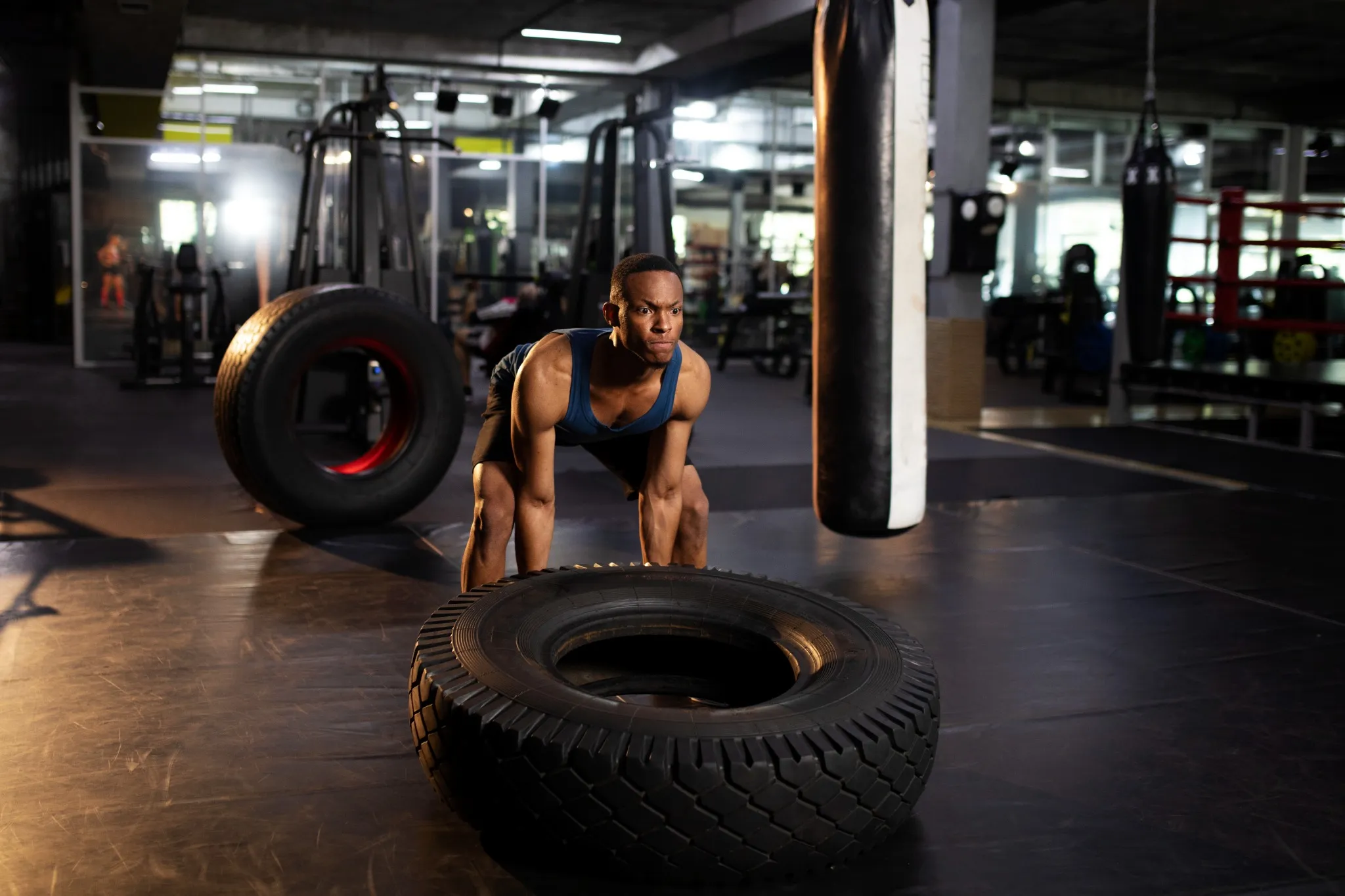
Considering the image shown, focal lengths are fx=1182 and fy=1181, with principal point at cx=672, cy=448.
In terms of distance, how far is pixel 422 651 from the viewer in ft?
6.56

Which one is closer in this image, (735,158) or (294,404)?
(294,404)

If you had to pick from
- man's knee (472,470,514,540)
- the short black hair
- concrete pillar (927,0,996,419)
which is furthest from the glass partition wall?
the short black hair

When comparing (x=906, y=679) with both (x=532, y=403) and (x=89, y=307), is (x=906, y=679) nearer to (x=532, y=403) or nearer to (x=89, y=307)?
(x=532, y=403)

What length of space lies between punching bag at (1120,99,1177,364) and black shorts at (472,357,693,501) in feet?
15.6

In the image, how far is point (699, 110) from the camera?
1460 centimetres

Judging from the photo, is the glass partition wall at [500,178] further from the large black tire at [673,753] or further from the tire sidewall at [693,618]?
the large black tire at [673,753]

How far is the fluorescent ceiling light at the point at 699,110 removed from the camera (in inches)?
562

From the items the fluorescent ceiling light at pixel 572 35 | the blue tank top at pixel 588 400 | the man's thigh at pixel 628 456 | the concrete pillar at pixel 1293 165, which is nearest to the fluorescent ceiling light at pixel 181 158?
the fluorescent ceiling light at pixel 572 35

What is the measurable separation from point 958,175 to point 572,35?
518 cm

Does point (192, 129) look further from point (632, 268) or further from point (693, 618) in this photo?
point (693, 618)

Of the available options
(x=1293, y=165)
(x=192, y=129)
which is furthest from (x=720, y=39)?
(x=1293, y=165)

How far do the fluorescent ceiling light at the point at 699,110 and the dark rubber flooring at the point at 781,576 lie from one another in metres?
10.7

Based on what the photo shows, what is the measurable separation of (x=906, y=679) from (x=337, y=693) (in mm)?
1315

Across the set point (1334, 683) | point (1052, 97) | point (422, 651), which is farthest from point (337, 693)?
point (1052, 97)
